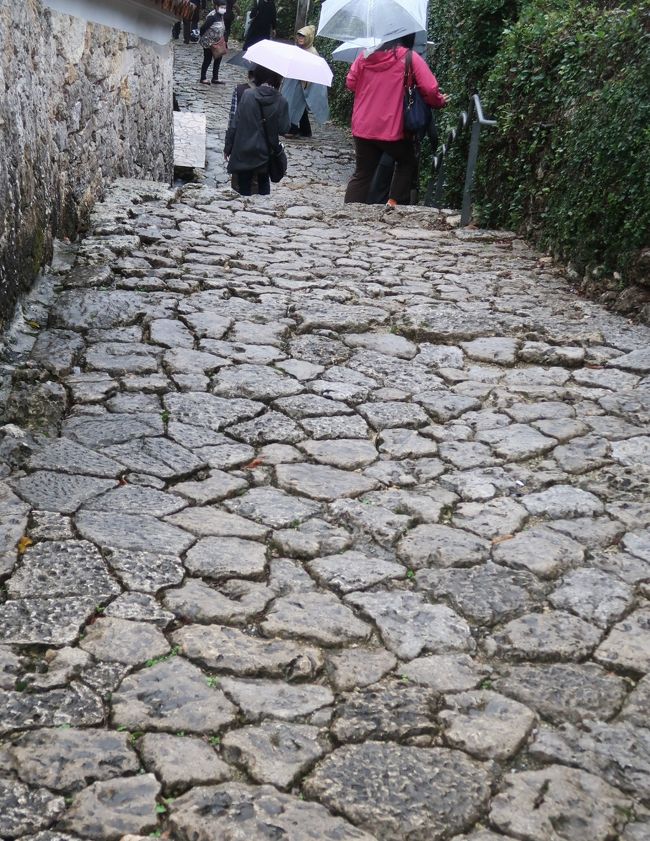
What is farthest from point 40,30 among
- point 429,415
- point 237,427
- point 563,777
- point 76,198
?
point 563,777

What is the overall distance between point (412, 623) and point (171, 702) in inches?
31.3

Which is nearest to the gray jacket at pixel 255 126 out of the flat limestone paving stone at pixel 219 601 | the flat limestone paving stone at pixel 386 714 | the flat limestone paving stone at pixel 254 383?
the flat limestone paving stone at pixel 254 383

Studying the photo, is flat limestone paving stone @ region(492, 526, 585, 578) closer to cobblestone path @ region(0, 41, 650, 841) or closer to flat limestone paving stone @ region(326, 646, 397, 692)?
cobblestone path @ region(0, 41, 650, 841)

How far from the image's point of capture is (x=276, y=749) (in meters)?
2.32

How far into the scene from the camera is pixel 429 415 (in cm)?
437

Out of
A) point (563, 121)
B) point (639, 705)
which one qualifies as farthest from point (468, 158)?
point (639, 705)

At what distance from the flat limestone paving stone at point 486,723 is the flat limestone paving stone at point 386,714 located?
50mm

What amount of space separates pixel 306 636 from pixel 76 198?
4608 mm

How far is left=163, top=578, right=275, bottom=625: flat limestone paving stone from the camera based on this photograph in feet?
9.19

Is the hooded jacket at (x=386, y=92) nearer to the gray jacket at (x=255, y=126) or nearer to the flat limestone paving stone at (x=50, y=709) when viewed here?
the gray jacket at (x=255, y=126)

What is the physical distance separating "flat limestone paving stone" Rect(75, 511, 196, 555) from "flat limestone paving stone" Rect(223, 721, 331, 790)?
860mm

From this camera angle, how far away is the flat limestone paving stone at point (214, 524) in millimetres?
3234

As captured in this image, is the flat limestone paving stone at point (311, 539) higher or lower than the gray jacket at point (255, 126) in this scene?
lower

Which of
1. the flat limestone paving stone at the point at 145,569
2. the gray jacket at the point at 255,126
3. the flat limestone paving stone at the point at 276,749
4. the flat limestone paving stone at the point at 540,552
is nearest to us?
the flat limestone paving stone at the point at 276,749
